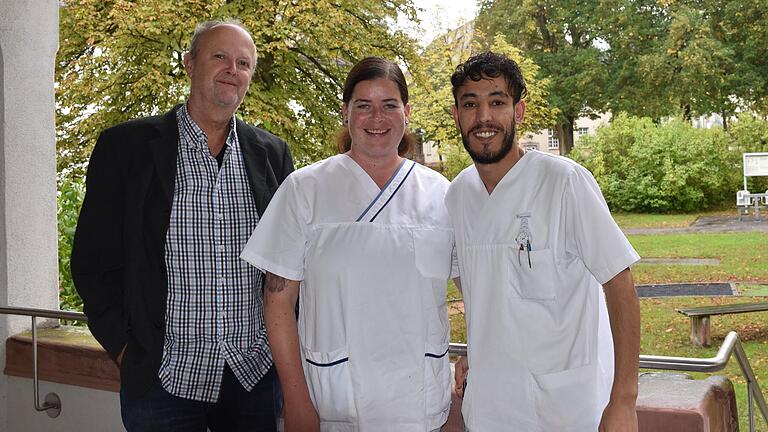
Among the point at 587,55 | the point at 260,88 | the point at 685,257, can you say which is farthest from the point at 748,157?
the point at 260,88

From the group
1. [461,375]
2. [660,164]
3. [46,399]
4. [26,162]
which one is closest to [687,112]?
[660,164]

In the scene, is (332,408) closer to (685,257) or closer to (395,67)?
(395,67)

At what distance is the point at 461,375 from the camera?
1.65 m

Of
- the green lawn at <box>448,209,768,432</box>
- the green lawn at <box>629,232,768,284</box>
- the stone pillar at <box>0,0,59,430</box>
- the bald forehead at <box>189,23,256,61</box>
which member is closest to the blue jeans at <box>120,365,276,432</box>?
the bald forehead at <box>189,23,256,61</box>

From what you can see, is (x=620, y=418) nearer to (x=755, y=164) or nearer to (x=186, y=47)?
(x=186, y=47)

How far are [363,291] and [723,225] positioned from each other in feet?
34.5

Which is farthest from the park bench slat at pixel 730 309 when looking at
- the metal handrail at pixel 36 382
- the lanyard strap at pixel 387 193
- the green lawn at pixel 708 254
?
the lanyard strap at pixel 387 193

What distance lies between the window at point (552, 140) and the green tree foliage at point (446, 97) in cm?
103

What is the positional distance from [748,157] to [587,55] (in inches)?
144

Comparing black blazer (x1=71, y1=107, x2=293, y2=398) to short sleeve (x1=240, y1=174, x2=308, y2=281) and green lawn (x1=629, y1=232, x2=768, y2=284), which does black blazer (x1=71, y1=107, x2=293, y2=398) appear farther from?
green lawn (x1=629, y1=232, x2=768, y2=284)

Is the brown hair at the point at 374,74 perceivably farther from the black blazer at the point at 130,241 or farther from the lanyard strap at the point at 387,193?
the black blazer at the point at 130,241

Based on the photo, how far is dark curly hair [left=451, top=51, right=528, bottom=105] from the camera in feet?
4.78

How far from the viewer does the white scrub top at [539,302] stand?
1.40 metres

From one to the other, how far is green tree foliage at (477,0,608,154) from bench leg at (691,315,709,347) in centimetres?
515
